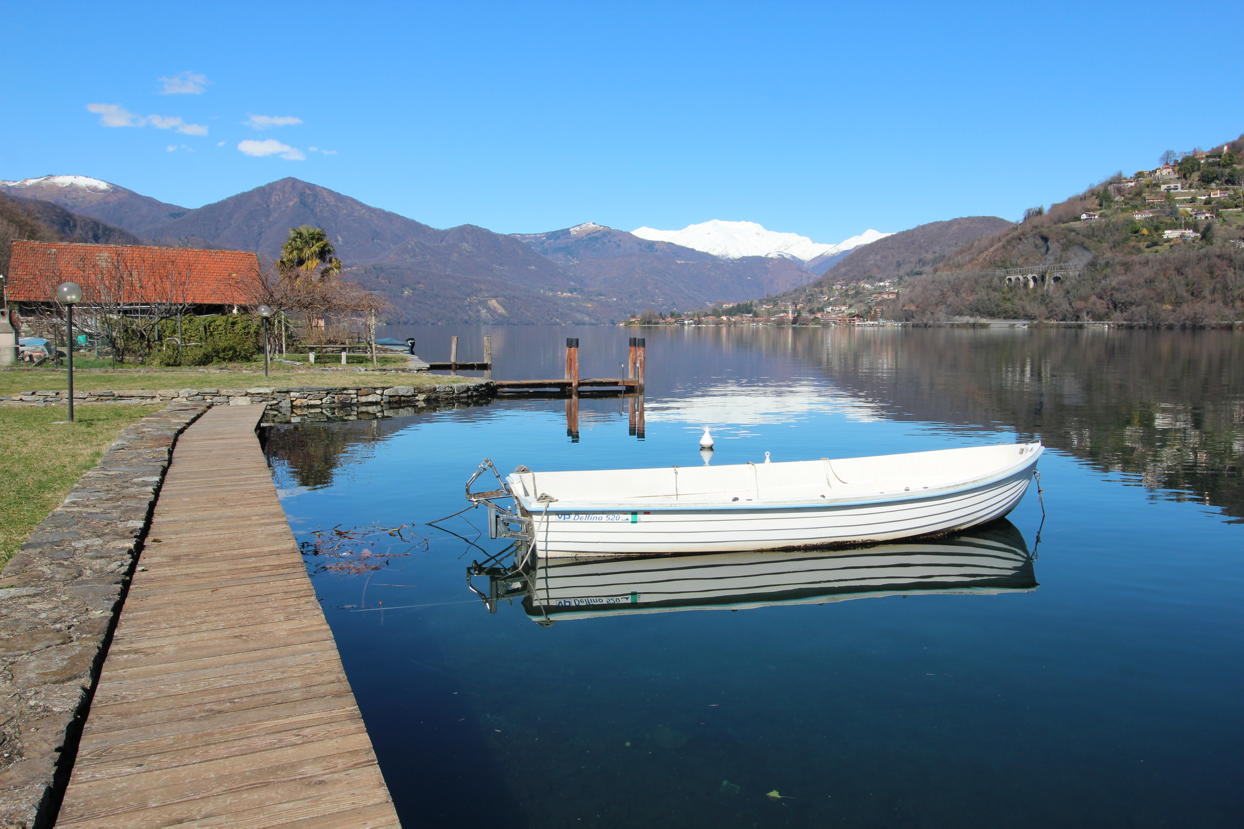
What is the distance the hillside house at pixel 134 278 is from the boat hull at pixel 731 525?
1233 inches

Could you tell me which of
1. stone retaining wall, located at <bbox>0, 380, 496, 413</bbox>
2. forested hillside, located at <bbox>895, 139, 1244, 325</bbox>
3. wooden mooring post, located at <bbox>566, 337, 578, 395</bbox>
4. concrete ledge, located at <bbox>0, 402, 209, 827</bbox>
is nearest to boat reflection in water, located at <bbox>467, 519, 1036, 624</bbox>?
concrete ledge, located at <bbox>0, 402, 209, 827</bbox>

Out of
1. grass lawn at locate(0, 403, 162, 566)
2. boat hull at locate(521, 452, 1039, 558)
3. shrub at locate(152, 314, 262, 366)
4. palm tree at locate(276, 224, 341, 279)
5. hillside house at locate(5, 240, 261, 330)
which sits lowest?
boat hull at locate(521, 452, 1039, 558)

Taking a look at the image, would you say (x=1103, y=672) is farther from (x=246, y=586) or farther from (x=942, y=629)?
(x=246, y=586)

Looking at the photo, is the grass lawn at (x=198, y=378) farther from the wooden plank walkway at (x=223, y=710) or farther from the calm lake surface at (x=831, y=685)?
the wooden plank walkway at (x=223, y=710)

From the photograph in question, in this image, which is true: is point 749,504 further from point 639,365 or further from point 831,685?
point 639,365

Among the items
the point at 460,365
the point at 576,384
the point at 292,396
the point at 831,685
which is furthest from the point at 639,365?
→ the point at 831,685

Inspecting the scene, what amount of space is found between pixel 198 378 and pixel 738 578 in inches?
964

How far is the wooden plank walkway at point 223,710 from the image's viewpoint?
4344 millimetres

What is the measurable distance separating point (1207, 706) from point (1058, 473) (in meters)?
12.3

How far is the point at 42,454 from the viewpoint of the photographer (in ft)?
44.2

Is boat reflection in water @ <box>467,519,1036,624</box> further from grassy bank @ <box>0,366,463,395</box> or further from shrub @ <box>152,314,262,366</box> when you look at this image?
shrub @ <box>152,314,262,366</box>

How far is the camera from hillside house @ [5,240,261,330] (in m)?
39.5

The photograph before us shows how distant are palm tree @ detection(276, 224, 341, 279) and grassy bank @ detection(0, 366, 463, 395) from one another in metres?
24.0

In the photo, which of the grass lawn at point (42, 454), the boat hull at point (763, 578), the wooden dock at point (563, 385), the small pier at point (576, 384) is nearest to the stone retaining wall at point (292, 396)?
the wooden dock at point (563, 385)
